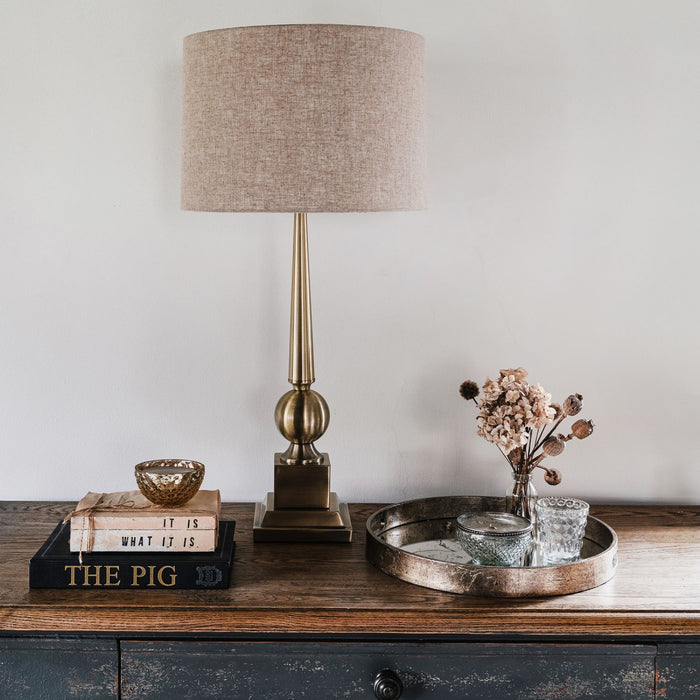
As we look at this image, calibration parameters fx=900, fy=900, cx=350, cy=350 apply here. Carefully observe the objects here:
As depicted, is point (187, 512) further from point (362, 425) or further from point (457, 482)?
point (457, 482)

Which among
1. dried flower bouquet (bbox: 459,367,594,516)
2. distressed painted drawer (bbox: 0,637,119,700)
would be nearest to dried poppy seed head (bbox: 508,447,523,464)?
dried flower bouquet (bbox: 459,367,594,516)

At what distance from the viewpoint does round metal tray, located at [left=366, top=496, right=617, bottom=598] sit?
4.25 ft

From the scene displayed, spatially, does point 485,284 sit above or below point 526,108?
below

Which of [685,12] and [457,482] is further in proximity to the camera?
[457,482]

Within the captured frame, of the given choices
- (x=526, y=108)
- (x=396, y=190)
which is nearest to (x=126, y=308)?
(x=396, y=190)

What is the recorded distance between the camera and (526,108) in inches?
66.8

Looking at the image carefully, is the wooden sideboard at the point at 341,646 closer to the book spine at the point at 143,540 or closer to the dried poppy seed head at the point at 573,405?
the book spine at the point at 143,540

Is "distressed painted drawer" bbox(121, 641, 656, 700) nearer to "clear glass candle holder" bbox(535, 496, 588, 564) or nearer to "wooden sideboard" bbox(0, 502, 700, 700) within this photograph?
"wooden sideboard" bbox(0, 502, 700, 700)

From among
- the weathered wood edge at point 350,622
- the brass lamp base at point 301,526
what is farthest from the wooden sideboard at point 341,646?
the brass lamp base at point 301,526

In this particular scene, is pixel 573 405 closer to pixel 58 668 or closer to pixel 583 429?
pixel 583 429

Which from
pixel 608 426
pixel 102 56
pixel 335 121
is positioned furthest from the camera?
pixel 608 426

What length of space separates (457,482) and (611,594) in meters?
0.52

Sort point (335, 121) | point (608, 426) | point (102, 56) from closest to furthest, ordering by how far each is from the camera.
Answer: point (335, 121) < point (102, 56) < point (608, 426)

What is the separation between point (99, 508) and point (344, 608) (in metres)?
0.41
